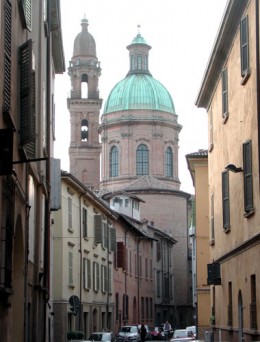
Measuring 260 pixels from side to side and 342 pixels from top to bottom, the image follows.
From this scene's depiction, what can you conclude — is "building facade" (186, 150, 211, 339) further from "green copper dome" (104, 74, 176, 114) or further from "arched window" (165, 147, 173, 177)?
"arched window" (165, 147, 173, 177)

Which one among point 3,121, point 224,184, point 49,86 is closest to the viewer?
point 3,121

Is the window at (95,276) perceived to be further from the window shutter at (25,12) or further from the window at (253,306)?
the window shutter at (25,12)

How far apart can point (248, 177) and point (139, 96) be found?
238 feet

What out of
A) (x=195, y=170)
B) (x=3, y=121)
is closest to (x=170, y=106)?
(x=195, y=170)

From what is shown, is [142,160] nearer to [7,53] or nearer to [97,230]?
[97,230]

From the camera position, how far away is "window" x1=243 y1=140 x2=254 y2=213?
64.5ft

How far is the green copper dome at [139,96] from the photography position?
91.8 m

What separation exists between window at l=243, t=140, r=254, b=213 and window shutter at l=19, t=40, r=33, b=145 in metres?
6.99

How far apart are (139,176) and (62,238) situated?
172ft

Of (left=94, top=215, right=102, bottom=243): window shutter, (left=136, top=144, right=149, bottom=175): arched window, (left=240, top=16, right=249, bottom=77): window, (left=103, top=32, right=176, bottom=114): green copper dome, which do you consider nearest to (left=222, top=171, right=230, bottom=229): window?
(left=240, top=16, right=249, bottom=77): window

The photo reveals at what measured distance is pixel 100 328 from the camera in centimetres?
4853

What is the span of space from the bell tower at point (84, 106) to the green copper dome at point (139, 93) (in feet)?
18.6

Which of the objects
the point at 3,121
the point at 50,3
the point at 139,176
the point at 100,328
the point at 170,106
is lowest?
the point at 100,328

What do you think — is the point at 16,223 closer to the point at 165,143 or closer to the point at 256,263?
the point at 256,263
